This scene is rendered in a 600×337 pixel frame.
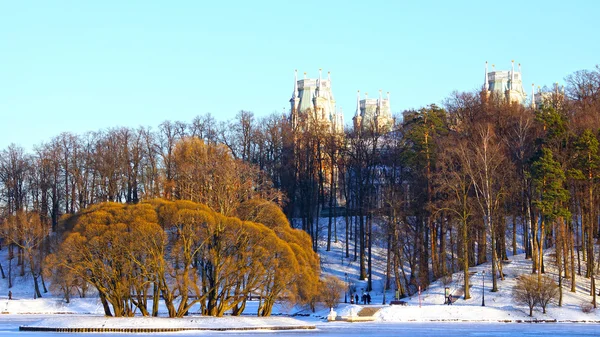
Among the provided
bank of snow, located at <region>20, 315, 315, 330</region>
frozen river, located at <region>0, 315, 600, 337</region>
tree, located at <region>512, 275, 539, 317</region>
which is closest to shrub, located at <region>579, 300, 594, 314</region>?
tree, located at <region>512, 275, 539, 317</region>

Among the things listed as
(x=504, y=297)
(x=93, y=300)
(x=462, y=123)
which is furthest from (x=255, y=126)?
(x=504, y=297)

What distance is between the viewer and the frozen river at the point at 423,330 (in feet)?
147

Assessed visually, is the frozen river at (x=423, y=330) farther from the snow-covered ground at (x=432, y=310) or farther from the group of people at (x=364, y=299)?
the group of people at (x=364, y=299)

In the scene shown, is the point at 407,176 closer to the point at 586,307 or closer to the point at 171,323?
the point at 586,307

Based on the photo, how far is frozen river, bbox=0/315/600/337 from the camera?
44688 millimetres

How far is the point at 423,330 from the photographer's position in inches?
1865

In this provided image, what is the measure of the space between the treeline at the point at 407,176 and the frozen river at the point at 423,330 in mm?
7196

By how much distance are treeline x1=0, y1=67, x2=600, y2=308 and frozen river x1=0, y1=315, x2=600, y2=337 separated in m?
7.20

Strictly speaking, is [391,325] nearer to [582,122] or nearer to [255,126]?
[582,122]

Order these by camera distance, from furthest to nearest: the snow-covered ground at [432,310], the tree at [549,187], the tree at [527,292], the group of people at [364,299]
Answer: the group of people at [364,299]
the tree at [549,187]
the tree at [527,292]
the snow-covered ground at [432,310]

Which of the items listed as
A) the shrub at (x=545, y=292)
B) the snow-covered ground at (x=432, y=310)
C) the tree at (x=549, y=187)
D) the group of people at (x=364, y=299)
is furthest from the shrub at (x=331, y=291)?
the tree at (x=549, y=187)

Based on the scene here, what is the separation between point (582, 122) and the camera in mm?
63531

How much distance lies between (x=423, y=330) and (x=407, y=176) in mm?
25175

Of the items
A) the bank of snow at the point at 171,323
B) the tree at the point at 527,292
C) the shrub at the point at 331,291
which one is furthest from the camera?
the shrub at the point at 331,291
